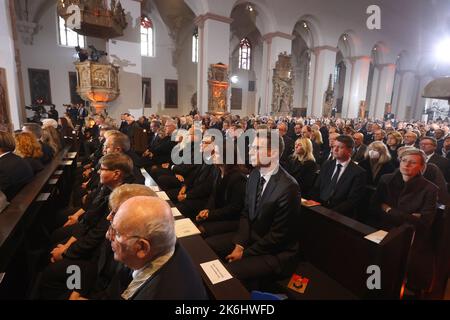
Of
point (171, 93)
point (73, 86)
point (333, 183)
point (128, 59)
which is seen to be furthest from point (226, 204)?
point (171, 93)

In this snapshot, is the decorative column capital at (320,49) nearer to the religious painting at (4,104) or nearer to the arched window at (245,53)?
the arched window at (245,53)

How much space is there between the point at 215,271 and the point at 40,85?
1825cm

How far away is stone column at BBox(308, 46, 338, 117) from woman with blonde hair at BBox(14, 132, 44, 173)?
59.0ft

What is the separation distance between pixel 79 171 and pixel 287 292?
5.61m

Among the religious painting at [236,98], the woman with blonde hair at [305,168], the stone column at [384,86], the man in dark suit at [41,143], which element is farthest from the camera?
the stone column at [384,86]

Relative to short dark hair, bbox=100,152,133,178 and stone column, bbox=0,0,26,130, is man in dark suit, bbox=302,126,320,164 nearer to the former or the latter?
short dark hair, bbox=100,152,133,178

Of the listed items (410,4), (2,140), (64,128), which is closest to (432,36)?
(410,4)

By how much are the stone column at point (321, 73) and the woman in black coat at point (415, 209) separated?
17058mm

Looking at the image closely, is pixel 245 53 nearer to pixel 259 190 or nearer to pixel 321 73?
pixel 321 73

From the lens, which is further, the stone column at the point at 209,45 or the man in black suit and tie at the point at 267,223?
the stone column at the point at 209,45

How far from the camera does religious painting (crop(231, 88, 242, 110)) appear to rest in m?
23.3

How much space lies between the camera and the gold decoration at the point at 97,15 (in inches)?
381

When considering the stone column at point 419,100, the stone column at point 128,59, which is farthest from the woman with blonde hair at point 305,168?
the stone column at point 419,100

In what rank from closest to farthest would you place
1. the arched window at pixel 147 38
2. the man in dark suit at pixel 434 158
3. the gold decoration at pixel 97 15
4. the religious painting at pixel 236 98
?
the man in dark suit at pixel 434 158, the gold decoration at pixel 97 15, the arched window at pixel 147 38, the religious painting at pixel 236 98
